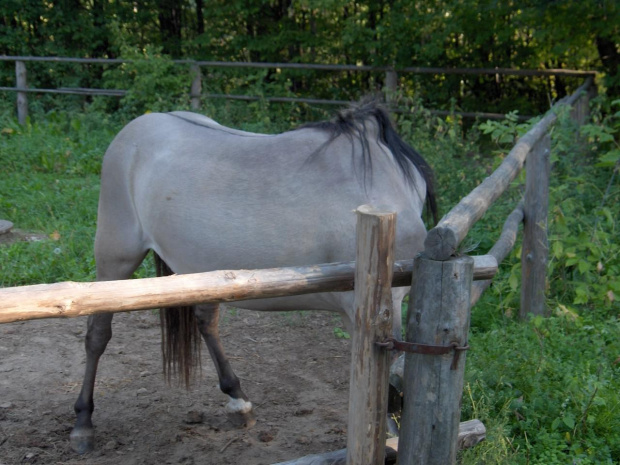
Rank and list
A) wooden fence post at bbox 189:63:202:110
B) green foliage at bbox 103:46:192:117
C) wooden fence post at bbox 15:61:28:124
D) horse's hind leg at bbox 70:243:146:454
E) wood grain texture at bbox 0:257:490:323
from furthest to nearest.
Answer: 1. wooden fence post at bbox 15:61:28:124
2. wooden fence post at bbox 189:63:202:110
3. green foliage at bbox 103:46:192:117
4. horse's hind leg at bbox 70:243:146:454
5. wood grain texture at bbox 0:257:490:323

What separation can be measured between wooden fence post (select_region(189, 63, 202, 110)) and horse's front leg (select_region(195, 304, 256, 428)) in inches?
308

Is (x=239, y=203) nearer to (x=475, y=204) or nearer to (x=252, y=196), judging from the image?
(x=252, y=196)

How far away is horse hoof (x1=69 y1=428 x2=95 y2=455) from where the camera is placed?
342 centimetres

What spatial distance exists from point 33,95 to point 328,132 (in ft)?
→ 37.6

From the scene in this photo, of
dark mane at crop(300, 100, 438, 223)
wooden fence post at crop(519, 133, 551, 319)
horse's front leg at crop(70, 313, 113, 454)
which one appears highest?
dark mane at crop(300, 100, 438, 223)

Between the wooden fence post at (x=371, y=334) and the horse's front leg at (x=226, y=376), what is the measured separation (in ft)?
5.68

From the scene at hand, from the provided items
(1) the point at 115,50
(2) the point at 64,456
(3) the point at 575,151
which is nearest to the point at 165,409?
(2) the point at 64,456

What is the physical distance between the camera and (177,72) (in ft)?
37.1

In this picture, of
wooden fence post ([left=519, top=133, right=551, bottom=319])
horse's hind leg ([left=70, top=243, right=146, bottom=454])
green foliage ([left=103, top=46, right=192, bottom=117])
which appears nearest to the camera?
horse's hind leg ([left=70, top=243, right=146, bottom=454])

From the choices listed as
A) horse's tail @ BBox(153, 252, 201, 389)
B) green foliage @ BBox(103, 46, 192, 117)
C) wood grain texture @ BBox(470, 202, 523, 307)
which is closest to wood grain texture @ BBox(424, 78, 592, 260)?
wood grain texture @ BBox(470, 202, 523, 307)

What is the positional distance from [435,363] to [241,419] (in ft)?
6.37

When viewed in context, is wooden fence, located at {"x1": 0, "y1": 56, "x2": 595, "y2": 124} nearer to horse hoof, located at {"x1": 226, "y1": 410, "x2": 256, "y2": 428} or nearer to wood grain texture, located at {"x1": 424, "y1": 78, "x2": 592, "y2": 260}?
wood grain texture, located at {"x1": 424, "y1": 78, "x2": 592, "y2": 260}

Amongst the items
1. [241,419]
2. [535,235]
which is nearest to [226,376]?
[241,419]

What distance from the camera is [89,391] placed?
360 centimetres
